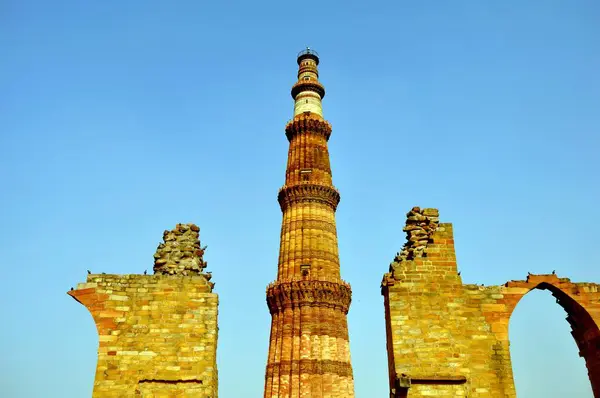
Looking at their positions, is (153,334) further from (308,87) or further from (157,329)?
(308,87)

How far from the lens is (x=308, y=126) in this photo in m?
24.8

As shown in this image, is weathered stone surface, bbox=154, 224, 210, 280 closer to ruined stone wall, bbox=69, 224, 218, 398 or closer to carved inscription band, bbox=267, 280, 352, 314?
ruined stone wall, bbox=69, 224, 218, 398

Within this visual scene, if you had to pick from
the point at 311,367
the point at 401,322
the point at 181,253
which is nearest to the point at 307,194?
the point at 311,367

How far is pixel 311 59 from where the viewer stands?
27.4 metres

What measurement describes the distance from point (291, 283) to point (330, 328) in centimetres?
224

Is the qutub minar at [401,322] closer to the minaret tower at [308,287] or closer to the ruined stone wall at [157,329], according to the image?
the ruined stone wall at [157,329]

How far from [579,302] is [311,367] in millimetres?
11042

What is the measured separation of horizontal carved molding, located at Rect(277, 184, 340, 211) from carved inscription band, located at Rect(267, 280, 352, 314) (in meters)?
3.67

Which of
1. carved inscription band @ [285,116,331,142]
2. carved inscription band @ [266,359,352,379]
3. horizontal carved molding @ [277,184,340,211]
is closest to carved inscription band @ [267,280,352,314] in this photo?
carved inscription band @ [266,359,352,379]

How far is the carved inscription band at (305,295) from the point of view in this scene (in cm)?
2088

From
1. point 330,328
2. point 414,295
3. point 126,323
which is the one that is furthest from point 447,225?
point 330,328

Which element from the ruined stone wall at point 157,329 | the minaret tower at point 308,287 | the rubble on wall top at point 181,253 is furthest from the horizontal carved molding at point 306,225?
the ruined stone wall at point 157,329


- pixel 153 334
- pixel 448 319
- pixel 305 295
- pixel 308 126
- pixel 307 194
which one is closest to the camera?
pixel 153 334

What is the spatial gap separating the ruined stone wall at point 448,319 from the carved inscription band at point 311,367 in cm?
989
